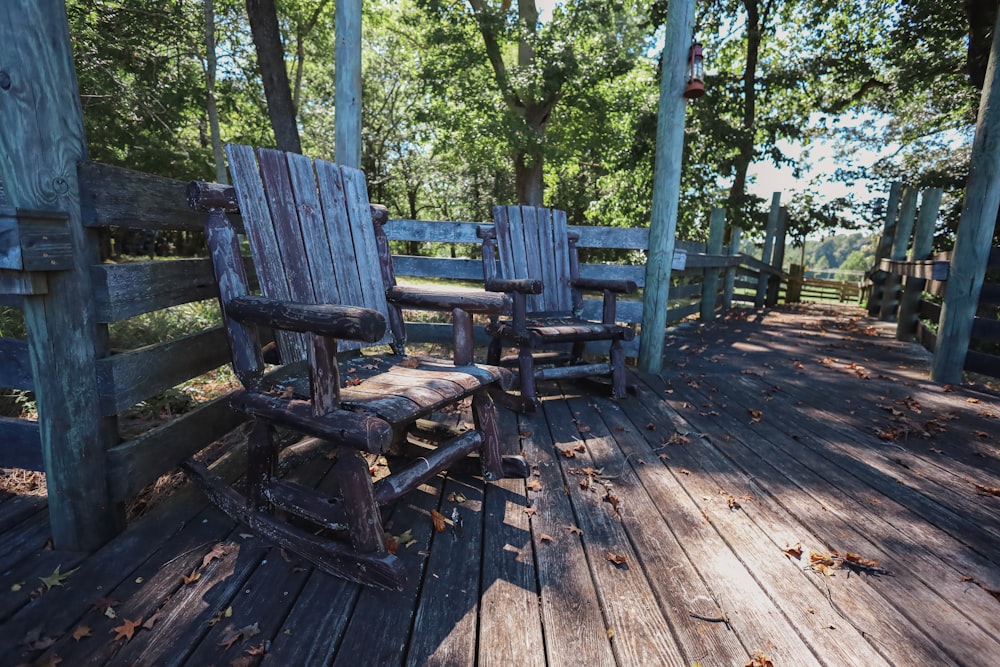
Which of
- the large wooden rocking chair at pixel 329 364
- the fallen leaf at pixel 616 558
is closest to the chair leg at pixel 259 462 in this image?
the large wooden rocking chair at pixel 329 364

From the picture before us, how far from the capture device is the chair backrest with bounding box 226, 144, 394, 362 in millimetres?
1834

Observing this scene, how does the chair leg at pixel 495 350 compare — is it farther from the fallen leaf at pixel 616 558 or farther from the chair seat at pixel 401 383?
the fallen leaf at pixel 616 558

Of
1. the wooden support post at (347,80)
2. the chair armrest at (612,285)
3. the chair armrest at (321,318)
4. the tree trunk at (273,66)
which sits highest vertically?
the tree trunk at (273,66)

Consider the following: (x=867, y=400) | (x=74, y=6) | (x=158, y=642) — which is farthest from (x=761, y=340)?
(x=74, y=6)

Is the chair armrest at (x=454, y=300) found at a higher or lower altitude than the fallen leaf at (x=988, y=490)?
higher

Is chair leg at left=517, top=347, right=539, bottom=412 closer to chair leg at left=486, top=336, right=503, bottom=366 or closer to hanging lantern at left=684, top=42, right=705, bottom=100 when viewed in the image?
chair leg at left=486, top=336, right=503, bottom=366

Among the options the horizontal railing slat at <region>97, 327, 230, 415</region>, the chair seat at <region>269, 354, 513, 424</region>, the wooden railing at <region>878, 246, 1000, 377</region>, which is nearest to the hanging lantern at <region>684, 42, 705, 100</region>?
the wooden railing at <region>878, 246, 1000, 377</region>

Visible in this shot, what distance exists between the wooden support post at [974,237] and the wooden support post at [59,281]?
4889 mm

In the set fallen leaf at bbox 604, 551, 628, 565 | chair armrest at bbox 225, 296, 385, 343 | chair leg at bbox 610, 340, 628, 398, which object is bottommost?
fallen leaf at bbox 604, 551, 628, 565

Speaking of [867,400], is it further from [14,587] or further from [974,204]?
[14,587]

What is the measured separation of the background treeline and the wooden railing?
4.45 meters

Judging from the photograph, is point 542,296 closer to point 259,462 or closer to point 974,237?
point 259,462

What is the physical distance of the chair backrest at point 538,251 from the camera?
3.27m

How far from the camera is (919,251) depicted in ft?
16.3
